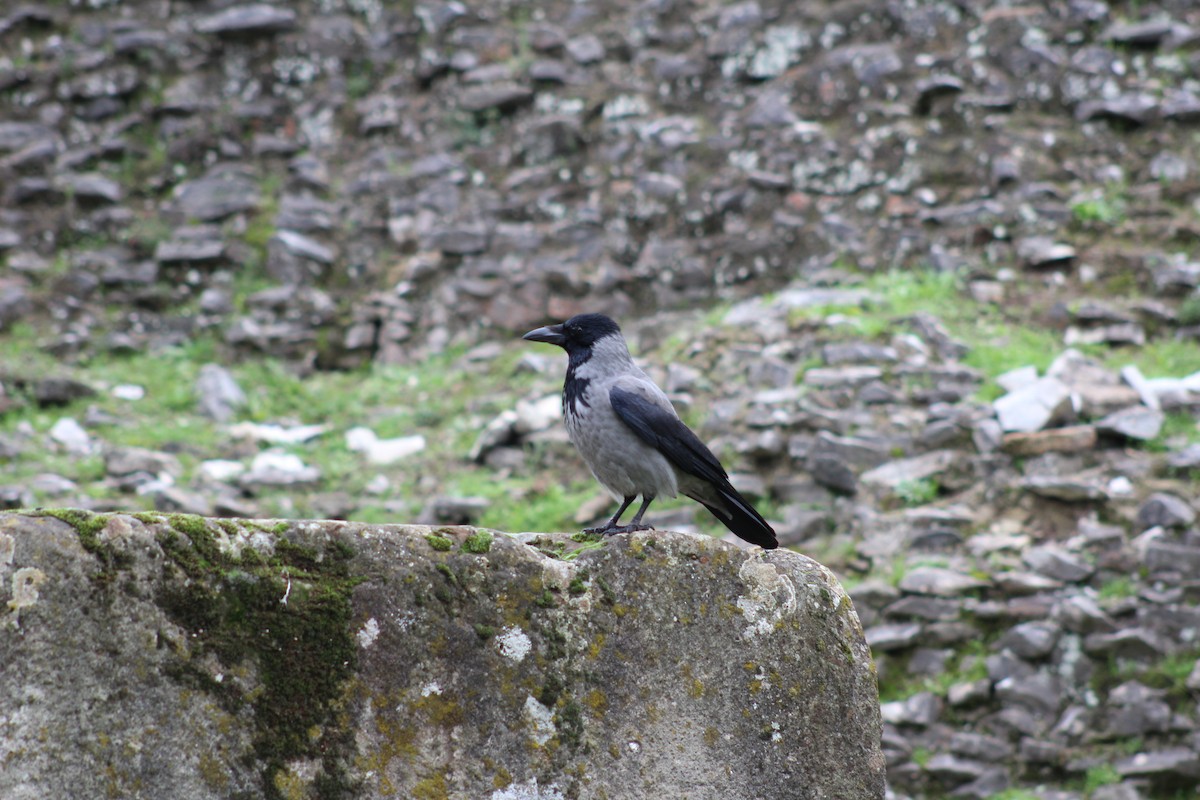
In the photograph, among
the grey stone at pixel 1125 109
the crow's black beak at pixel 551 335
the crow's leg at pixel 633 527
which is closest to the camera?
the crow's leg at pixel 633 527

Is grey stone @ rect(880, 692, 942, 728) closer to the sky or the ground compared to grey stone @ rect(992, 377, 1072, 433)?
closer to the ground

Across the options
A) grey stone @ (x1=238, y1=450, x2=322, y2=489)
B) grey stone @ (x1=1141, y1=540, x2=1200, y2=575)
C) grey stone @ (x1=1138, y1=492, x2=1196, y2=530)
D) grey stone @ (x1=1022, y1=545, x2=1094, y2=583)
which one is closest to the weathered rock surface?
grey stone @ (x1=1022, y1=545, x2=1094, y2=583)

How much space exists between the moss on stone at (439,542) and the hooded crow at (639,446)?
136 centimetres

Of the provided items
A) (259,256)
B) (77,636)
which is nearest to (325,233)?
(259,256)

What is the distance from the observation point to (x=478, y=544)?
2805mm

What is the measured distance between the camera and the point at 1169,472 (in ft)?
23.1

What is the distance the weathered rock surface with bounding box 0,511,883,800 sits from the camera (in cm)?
239

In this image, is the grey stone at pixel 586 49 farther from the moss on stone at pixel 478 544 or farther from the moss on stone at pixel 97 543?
the moss on stone at pixel 97 543

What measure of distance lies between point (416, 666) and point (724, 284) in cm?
823

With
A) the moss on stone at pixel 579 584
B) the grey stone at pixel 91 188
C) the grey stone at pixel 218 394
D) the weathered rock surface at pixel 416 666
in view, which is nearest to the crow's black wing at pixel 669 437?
the weathered rock surface at pixel 416 666

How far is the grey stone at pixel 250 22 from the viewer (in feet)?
42.7

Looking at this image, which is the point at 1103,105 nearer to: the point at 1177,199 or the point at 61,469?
the point at 1177,199

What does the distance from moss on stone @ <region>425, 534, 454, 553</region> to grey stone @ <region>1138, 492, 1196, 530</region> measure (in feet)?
17.1

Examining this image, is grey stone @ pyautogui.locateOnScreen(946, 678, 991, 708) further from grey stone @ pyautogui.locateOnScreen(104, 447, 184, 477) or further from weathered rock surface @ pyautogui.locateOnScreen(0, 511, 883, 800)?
grey stone @ pyautogui.locateOnScreen(104, 447, 184, 477)
